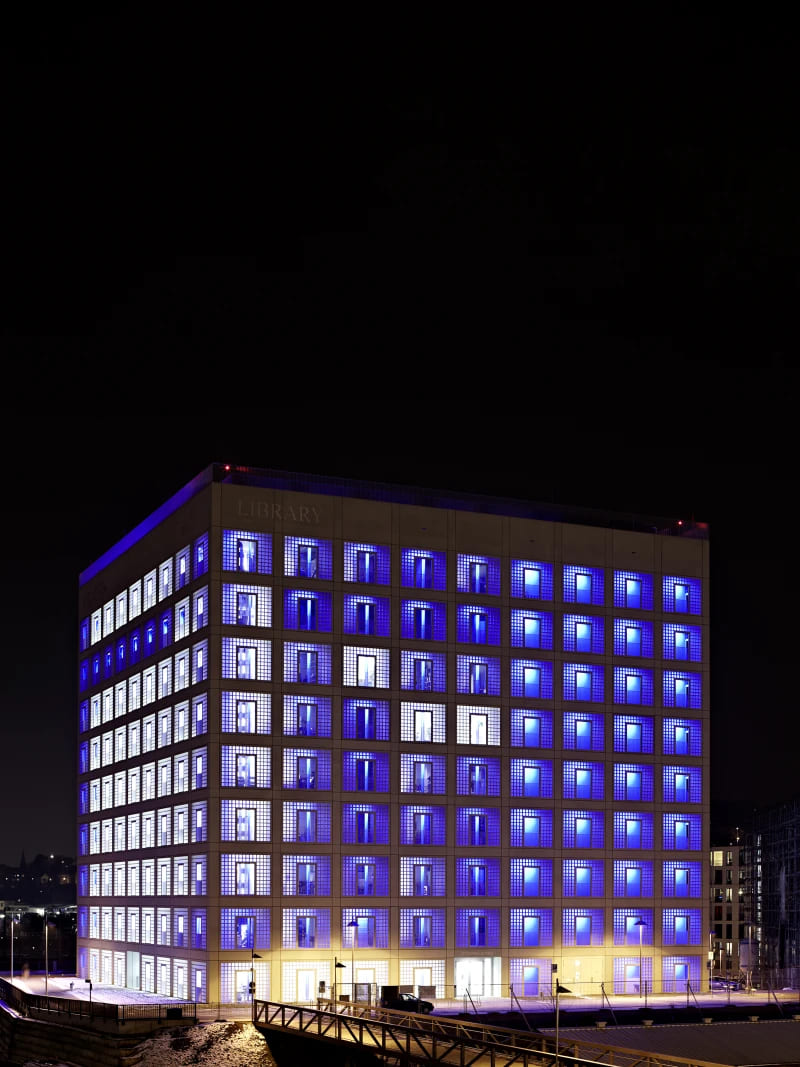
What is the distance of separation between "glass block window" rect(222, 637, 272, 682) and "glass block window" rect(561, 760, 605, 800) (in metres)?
20.6

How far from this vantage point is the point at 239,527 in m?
94.0

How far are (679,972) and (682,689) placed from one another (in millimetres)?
18006

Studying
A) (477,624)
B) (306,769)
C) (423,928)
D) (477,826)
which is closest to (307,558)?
(477,624)

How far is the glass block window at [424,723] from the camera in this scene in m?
96.9

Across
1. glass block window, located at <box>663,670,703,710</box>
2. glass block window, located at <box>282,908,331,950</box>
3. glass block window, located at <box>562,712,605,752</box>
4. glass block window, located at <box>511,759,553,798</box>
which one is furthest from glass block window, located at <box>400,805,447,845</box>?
glass block window, located at <box>663,670,703,710</box>

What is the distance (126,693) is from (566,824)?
31952 millimetres

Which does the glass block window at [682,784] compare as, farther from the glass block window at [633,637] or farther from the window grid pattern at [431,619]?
the window grid pattern at [431,619]

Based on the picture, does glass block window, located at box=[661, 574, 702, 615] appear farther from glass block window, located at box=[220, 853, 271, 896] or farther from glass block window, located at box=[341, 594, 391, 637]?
glass block window, located at box=[220, 853, 271, 896]

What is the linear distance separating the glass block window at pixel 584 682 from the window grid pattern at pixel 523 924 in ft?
43.9

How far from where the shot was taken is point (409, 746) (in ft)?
317

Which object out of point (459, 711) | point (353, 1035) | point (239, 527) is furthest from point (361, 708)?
point (353, 1035)

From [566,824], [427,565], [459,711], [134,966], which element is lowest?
[134,966]

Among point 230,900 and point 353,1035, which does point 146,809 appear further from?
point 353,1035

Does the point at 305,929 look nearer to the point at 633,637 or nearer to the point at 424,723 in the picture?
the point at 424,723
